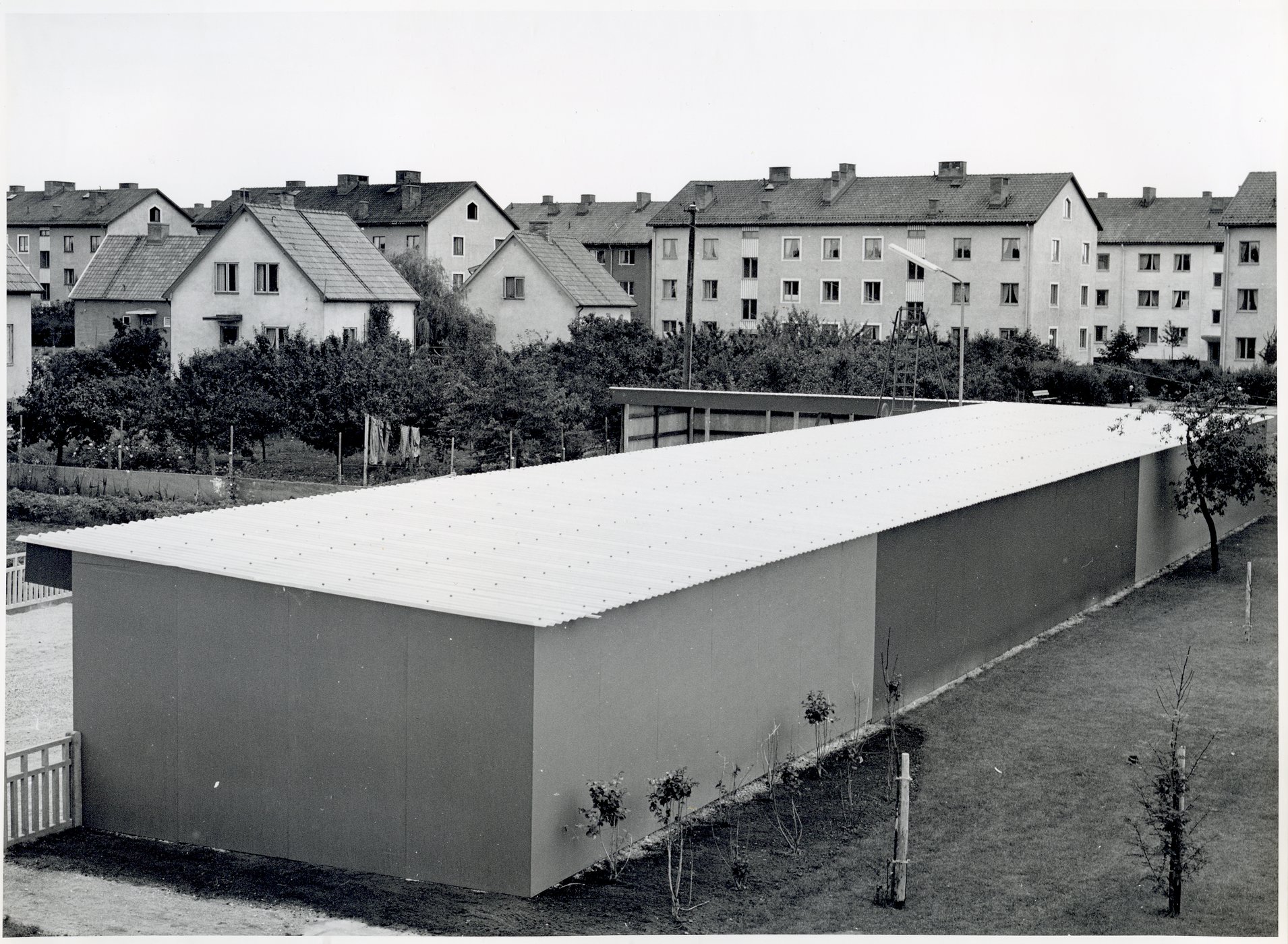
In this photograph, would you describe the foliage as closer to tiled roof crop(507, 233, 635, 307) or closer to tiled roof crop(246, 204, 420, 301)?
tiled roof crop(246, 204, 420, 301)

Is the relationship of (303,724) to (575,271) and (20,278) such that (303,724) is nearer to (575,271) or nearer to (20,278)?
(20,278)

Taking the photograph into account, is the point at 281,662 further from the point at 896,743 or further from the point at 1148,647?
the point at 1148,647

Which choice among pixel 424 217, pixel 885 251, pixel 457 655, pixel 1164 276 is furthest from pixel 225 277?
pixel 1164 276

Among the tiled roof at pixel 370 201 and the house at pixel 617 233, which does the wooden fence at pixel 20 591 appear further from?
the house at pixel 617 233

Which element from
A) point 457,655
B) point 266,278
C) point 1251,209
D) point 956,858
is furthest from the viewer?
point 1251,209

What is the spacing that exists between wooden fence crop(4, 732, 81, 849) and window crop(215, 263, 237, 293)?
36.3 meters

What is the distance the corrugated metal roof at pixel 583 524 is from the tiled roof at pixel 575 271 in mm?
37996

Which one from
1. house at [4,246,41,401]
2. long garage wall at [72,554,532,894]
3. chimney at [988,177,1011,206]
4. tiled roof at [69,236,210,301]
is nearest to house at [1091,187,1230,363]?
chimney at [988,177,1011,206]

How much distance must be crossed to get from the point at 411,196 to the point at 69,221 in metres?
14.1

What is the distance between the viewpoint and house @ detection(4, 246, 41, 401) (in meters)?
37.7

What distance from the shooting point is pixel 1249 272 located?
5347cm

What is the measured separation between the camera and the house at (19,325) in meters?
37.7

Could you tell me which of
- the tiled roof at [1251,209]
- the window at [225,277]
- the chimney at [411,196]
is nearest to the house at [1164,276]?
the tiled roof at [1251,209]

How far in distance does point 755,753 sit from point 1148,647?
300 inches
